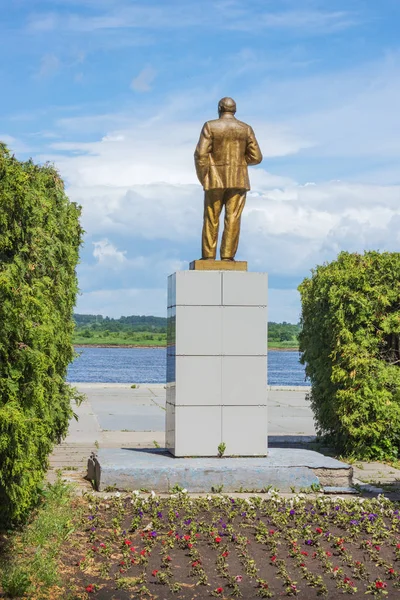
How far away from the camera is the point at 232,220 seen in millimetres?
9672

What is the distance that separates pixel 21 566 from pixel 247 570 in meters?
1.62

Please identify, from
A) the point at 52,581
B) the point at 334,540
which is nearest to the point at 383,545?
the point at 334,540

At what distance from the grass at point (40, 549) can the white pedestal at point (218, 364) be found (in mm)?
1838

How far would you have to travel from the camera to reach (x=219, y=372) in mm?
9281

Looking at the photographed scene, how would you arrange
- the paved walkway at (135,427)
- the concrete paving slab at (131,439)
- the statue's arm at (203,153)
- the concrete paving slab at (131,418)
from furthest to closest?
the concrete paving slab at (131,418) → the concrete paving slab at (131,439) → the paved walkway at (135,427) → the statue's arm at (203,153)

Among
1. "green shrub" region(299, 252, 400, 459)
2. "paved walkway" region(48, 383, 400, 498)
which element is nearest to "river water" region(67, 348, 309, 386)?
"paved walkway" region(48, 383, 400, 498)

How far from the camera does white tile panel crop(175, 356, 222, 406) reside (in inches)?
364

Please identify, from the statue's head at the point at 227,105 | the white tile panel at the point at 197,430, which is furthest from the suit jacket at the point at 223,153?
the white tile panel at the point at 197,430

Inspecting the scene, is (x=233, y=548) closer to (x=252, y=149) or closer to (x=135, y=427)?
(x=252, y=149)

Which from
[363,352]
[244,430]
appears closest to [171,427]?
[244,430]

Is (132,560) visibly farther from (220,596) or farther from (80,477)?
(80,477)

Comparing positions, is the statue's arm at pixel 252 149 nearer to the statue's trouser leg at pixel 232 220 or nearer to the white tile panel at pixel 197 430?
the statue's trouser leg at pixel 232 220

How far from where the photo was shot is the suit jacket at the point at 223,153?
9.55 metres

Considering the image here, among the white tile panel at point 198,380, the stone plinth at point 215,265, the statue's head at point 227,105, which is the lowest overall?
the white tile panel at point 198,380
